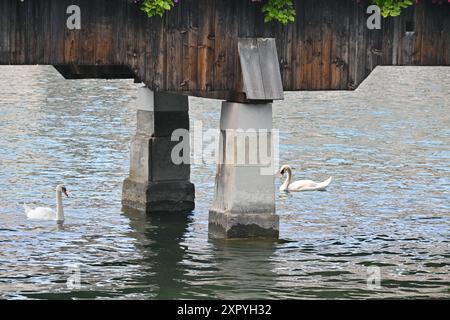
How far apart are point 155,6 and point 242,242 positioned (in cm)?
455

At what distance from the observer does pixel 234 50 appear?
2736 centimetres

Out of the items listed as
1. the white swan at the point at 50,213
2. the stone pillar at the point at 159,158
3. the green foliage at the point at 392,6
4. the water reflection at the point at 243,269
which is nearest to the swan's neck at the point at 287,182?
the stone pillar at the point at 159,158

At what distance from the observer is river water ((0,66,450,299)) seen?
82.2 feet

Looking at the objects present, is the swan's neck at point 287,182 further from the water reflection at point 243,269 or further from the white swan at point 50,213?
the water reflection at point 243,269

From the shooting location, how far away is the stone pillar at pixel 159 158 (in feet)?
103

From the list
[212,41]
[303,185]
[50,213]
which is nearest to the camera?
[212,41]

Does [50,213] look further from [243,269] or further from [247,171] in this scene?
[243,269]

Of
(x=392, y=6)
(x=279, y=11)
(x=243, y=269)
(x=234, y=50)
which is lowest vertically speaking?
(x=243, y=269)

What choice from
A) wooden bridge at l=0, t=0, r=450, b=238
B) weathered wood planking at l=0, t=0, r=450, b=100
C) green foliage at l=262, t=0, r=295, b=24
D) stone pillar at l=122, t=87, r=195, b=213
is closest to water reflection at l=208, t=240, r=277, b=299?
wooden bridge at l=0, t=0, r=450, b=238

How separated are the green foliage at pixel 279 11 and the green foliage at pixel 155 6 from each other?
1945 mm

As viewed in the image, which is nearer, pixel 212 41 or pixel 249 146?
pixel 212 41

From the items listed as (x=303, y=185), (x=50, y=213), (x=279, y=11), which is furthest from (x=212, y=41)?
(x=303, y=185)

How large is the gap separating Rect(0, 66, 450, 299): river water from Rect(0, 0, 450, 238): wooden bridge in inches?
49.6

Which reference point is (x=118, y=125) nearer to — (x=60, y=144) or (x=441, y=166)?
(x=60, y=144)
